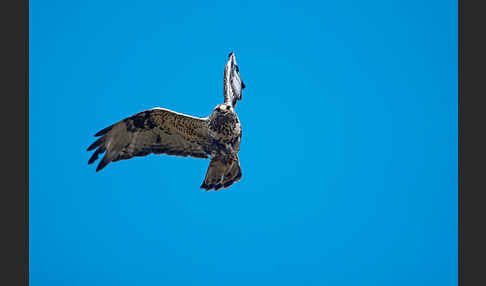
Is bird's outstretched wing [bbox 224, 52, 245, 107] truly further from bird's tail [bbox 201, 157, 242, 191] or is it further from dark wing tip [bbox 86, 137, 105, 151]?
dark wing tip [bbox 86, 137, 105, 151]

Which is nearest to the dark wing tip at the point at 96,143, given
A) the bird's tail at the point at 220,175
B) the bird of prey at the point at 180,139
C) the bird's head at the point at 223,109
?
the bird of prey at the point at 180,139

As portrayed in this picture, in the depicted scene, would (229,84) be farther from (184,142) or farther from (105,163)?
(105,163)

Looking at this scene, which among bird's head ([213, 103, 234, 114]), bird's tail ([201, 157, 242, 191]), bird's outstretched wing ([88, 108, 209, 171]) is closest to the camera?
bird's head ([213, 103, 234, 114])

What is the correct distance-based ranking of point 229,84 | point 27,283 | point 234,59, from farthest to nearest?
1. point 234,59
2. point 229,84
3. point 27,283

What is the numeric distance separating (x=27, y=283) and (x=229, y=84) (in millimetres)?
3900

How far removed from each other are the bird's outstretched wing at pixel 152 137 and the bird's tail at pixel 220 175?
0.25m

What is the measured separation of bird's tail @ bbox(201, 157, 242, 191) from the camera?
28.5 feet

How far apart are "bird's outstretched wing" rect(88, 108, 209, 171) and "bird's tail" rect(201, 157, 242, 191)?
0.83ft

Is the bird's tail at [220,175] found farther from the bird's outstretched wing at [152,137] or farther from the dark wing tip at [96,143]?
the dark wing tip at [96,143]

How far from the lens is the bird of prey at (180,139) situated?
814 cm

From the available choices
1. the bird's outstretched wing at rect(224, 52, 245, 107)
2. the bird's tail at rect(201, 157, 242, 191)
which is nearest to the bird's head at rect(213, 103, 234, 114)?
the bird's outstretched wing at rect(224, 52, 245, 107)

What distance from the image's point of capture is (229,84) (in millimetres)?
8328

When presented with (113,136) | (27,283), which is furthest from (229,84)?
(27,283)

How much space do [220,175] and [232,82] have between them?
1.55m
